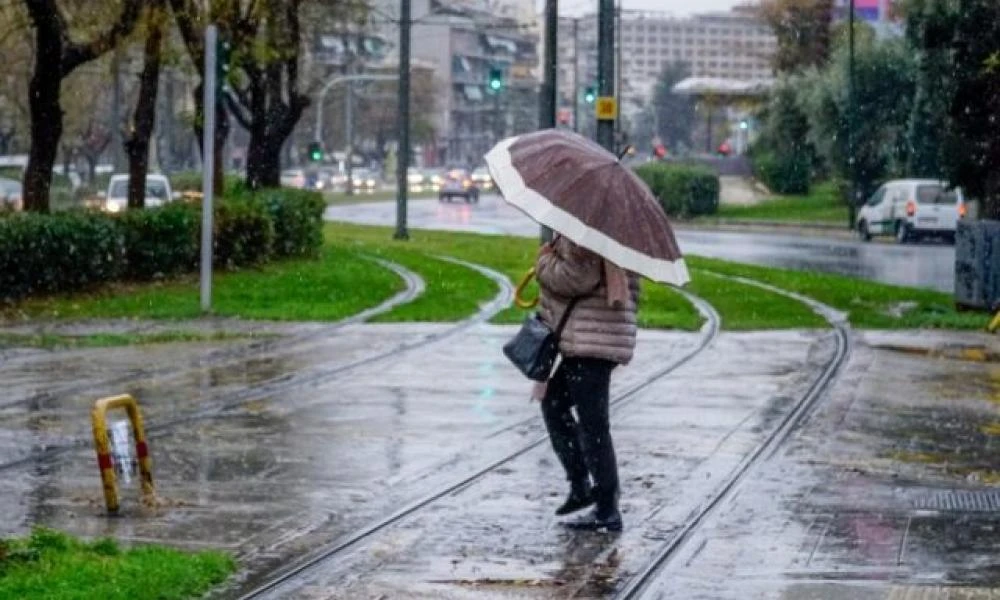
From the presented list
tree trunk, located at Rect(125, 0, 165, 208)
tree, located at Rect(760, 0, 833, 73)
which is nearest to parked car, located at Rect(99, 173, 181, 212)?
tree trunk, located at Rect(125, 0, 165, 208)

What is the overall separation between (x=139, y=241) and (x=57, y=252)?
286cm

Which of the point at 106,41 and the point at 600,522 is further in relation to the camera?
the point at 106,41

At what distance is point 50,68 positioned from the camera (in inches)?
1171

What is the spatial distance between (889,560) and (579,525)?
5.35ft

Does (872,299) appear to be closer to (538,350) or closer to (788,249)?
(788,249)

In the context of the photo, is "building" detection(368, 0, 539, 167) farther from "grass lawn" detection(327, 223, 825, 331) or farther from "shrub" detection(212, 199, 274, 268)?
"shrub" detection(212, 199, 274, 268)

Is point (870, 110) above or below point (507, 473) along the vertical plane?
above

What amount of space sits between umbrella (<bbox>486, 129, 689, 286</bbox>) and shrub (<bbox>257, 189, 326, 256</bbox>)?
81.0ft

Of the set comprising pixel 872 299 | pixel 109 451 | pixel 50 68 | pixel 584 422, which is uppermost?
pixel 50 68

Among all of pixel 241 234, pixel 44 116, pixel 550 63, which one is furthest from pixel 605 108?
pixel 550 63

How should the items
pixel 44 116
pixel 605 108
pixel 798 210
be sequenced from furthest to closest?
pixel 798 210
pixel 44 116
pixel 605 108

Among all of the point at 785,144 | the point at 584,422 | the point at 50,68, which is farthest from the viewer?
the point at 785,144

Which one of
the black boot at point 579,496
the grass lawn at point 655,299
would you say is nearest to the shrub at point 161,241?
the grass lawn at point 655,299

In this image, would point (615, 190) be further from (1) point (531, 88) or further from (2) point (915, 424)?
(1) point (531, 88)
